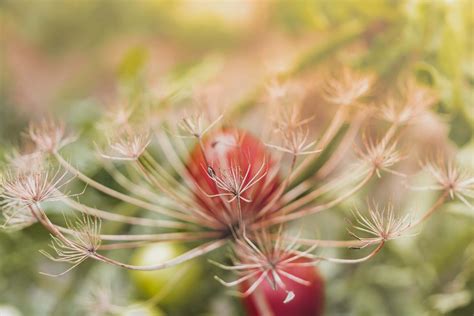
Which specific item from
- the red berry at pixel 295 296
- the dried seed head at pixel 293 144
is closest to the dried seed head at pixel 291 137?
the dried seed head at pixel 293 144

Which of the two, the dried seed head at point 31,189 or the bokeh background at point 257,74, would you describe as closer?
the dried seed head at point 31,189

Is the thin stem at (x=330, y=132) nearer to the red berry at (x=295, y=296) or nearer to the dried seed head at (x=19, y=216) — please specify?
the red berry at (x=295, y=296)

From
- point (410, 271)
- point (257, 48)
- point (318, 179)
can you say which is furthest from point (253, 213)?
point (257, 48)

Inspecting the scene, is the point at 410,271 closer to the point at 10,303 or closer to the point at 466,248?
the point at 466,248

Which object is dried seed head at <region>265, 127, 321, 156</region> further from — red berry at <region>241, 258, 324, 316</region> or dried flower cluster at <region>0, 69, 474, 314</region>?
red berry at <region>241, 258, 324, 316</region>

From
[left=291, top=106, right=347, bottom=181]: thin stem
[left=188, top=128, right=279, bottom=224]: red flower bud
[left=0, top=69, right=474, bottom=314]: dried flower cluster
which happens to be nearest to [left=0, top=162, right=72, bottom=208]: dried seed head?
[left=0, top=69, right=474, bottom=314]: dried flower cluster
